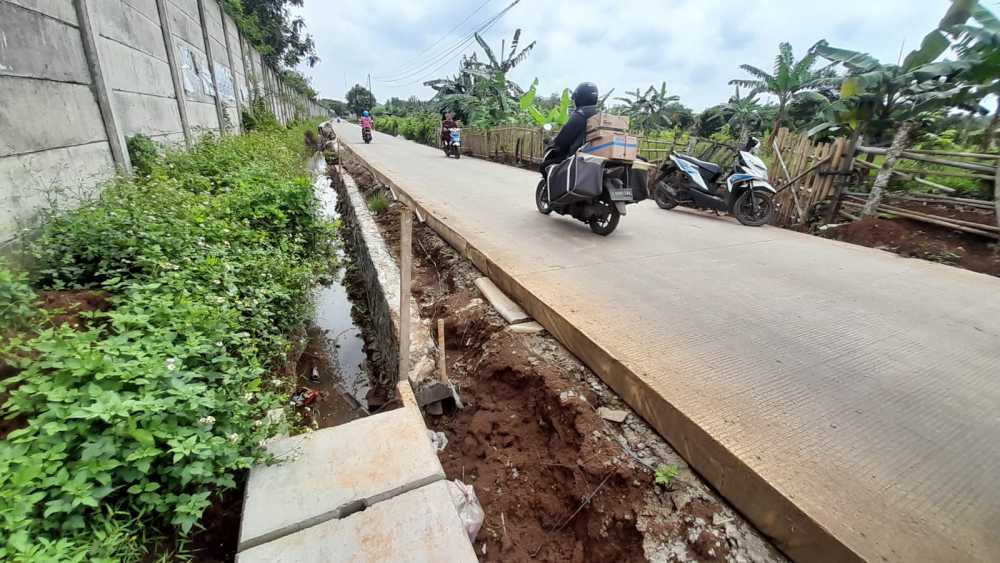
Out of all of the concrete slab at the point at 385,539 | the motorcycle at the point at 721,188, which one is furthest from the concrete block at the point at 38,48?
the motorcycle at the point at 721,188

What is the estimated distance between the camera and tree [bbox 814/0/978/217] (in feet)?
16.0

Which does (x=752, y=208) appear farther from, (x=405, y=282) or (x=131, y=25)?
(x=131, y=25)

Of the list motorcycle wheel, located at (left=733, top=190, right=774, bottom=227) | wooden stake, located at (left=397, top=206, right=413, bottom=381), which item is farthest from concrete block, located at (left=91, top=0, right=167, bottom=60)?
motorcycle wheel, located at (left=733, top=190, right=774, bottom=227)

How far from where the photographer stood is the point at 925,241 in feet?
15.1

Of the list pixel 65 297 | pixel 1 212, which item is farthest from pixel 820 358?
pixel 1 212

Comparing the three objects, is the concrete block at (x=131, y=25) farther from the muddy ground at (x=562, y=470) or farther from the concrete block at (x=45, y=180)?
the muddy ground at (x=562, y=470)

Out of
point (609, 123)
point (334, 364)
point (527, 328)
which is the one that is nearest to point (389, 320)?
point (334, 364)

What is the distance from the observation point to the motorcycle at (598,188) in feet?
15.3

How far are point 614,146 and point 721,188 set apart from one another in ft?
8.77

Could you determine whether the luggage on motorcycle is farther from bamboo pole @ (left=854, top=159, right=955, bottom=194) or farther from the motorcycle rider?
bamboo pole @ (left=854, top=159, right=955, bottom=194)

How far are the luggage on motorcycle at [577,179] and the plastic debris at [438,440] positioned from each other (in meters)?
3.15

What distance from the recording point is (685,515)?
5.34 feet

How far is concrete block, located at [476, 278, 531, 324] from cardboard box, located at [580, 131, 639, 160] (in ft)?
7.06

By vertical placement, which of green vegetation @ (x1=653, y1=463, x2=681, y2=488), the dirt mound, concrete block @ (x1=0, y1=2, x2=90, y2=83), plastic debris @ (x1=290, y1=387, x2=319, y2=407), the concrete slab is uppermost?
concrete block @ (x1=0, y1=2, x2=90, y2=83)
